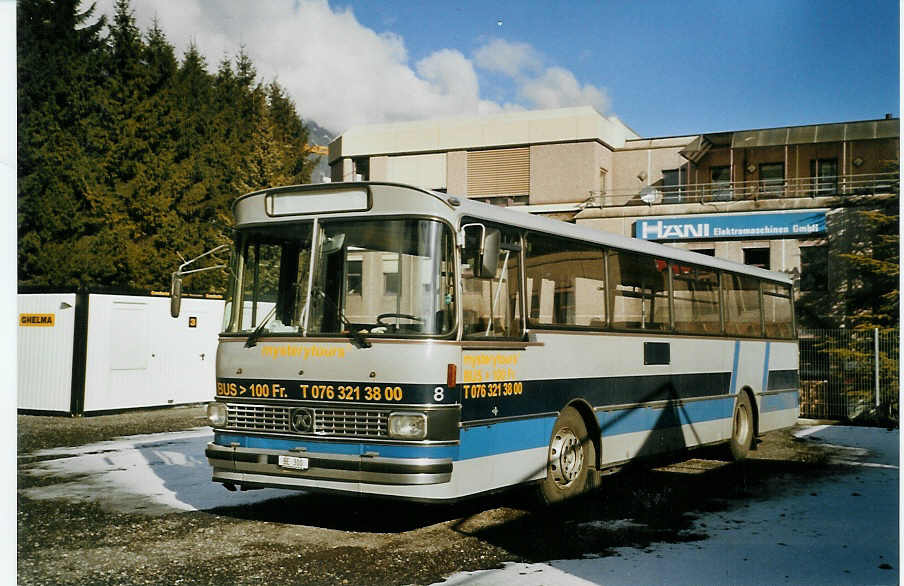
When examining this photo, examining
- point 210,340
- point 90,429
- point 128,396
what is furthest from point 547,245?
point 210,340

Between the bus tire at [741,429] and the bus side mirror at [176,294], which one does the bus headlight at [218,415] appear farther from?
the bus tire at [741,429]

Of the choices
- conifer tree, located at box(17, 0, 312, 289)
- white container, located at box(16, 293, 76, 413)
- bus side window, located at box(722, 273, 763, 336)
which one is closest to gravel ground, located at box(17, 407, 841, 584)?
bus side window, located at box(722, 273, 763, 336)

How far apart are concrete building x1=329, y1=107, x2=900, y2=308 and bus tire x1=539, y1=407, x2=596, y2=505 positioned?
2680 centimetres

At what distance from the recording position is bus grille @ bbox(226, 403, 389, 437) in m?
7.58

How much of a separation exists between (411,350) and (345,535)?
1887 mm

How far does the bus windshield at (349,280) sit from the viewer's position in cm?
765

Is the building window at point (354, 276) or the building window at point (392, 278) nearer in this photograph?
the building window at point (392, 278)

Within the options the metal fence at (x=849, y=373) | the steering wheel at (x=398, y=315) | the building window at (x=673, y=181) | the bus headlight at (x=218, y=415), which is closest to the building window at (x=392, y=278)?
the steering wheel at (x=398, y=315)

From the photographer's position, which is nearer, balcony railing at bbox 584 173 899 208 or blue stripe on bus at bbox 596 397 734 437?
blue stripe on bus at bbox 596 397 734 437

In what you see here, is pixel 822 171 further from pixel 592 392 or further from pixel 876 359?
pixel 592 392

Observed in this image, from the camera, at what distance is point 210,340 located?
23.2m

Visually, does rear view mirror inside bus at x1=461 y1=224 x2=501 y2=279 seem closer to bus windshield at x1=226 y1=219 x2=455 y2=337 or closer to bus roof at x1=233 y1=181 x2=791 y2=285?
bus roof at x1=233 y1=181 x2=791 y2=285

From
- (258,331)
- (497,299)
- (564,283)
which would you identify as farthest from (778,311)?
(258,331)

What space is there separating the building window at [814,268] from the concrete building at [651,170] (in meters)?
0.12
